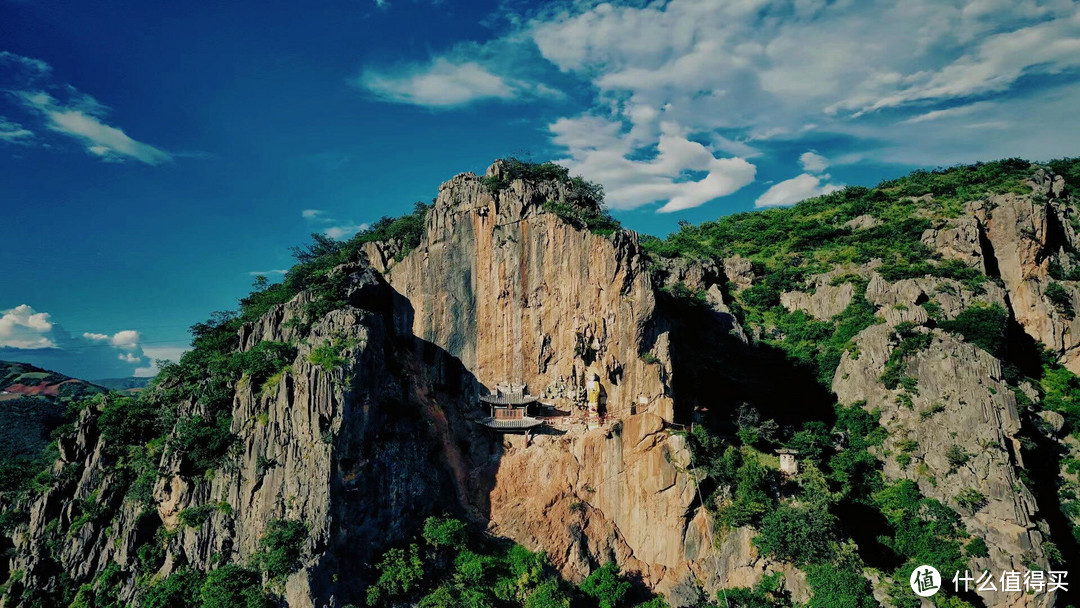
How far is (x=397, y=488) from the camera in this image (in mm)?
34156

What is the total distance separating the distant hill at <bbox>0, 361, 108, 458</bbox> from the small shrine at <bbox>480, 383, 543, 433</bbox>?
4255cm

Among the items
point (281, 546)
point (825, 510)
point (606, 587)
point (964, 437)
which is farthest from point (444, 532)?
point (964, 437)

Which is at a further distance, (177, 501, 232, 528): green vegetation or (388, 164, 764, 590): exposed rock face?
(388, 164, 764, 590): exposed rock face

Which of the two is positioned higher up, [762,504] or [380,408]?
[380,408]

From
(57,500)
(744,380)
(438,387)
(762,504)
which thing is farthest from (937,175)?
(57,500)

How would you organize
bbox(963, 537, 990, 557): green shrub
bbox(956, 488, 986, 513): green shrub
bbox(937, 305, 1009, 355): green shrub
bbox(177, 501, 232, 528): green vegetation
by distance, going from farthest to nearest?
1. bbox(937, 305, 1009, 355): green shrub
2. bbox(956, 488, 986, 513): green shrub
3. bbox(963, 537, 990, 557): green shrub
4. bbox(177, 501, 232, 528): green vegetation

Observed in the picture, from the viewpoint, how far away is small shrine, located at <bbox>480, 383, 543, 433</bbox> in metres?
38.8

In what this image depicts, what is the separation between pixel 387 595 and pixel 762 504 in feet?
69.5

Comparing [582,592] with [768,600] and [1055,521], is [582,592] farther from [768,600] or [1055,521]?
[1055,521]

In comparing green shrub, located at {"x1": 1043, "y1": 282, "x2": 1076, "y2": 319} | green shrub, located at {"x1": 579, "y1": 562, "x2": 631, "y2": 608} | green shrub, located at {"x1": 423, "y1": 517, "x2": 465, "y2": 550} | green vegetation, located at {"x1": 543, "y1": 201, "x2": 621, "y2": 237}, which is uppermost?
green vegetation, located at {"x1": 543, "y1": 201, "x2": 621, "y2": 237}

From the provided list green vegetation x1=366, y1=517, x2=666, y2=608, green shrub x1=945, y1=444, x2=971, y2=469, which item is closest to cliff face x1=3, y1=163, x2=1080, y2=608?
green shrub x1=945, y1=444, x2=971, y2=469

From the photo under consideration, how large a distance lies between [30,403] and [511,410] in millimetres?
69230

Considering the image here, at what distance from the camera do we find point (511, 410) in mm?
39375

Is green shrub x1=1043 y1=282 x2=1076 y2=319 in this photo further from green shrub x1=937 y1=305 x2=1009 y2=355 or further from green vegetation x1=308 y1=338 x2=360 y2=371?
green vegetation x1=308 y1=338 x2=360 y2=371
